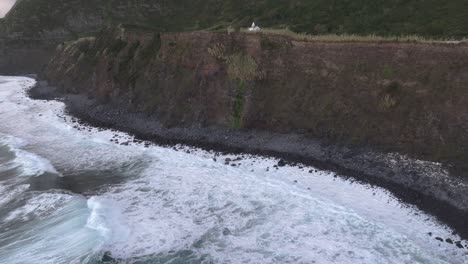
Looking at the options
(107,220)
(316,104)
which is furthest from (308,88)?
(107,220)

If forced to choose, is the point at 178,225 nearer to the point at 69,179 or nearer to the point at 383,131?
the point at 69,179

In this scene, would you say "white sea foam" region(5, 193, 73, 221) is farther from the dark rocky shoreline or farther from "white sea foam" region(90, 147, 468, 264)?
the dark rocky shoreline

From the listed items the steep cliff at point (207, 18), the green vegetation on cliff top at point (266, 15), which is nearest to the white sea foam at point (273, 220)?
the steep cliff at point (207, 18)

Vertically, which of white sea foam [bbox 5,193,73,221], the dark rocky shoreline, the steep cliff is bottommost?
white sea foam [bbox 5,193,73,221]

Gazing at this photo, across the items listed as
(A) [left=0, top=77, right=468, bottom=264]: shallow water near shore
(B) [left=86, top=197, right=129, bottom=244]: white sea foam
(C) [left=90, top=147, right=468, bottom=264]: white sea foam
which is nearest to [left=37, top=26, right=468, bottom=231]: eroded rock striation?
(C) [left=90, top=147, right=468, bottom=264]: white sea foam

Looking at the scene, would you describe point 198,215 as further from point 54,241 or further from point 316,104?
point 316,104

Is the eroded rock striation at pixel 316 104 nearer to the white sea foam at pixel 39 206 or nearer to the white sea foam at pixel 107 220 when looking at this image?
the white sea foam at pixel 107 220

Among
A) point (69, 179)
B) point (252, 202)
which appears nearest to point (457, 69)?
point (252, 202)
